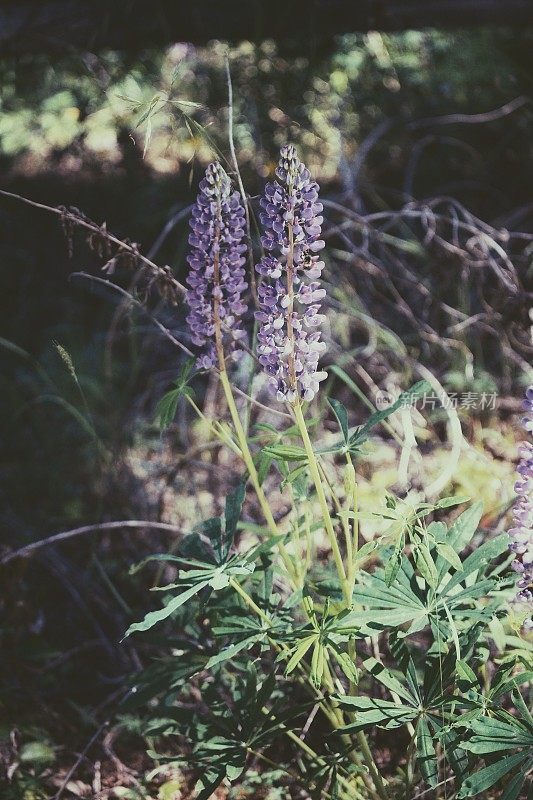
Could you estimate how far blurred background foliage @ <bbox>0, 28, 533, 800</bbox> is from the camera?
93.1 inches

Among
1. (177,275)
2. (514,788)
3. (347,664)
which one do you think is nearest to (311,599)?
(347,664)

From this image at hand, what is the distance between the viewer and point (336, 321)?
10.7 feet

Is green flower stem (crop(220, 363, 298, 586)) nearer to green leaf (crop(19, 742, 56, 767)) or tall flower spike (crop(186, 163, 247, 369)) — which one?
tall flower spike (crop(186, 163, 247, 369))

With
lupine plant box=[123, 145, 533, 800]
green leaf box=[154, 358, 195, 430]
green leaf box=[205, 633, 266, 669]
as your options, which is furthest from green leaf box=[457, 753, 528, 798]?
green leaf box=[154, 358, 195, 430]

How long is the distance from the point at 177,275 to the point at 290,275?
2.69 m

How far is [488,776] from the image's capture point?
1333 millimetres

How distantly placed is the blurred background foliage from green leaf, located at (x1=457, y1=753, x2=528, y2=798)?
36.8 inches

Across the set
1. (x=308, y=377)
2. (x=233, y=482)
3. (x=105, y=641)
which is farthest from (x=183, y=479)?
(x=308, y=377)

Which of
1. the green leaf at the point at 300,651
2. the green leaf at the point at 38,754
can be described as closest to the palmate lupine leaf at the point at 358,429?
→ the green leaf at the point at 300,651

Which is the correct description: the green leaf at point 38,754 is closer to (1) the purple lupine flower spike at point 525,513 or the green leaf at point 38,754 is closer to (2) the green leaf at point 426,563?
(2) the green leaf at point 426,563

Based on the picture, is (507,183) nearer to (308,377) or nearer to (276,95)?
(276,95)

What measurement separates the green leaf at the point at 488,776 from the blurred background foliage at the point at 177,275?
0.93 meters

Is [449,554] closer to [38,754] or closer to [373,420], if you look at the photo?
[373,420]

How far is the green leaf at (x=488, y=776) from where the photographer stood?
132 cm
